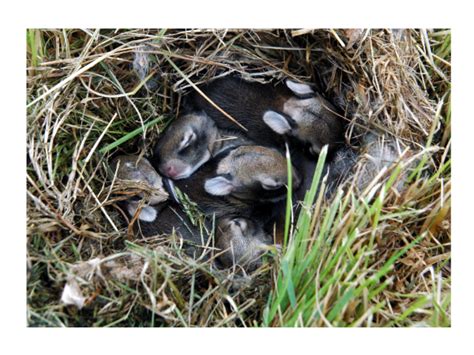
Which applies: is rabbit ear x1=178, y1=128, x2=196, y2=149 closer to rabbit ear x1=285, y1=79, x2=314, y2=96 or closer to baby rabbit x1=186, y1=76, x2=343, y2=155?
baby rabbit x1=186, y1=76, x2=343, y2=155

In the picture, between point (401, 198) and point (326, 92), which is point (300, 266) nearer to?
point (401, 198)

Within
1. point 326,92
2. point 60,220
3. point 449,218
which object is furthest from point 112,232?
point 449,218

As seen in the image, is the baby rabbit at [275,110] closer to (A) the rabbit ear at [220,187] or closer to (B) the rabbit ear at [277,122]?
(B) the rabbit ear at [277,122]

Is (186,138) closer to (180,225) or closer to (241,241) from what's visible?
(180,225)

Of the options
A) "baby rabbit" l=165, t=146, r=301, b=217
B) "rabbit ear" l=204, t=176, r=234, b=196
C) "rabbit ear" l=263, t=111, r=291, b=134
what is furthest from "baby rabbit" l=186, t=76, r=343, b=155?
"rabbit ear" l=204, t=176, r=234, b=196

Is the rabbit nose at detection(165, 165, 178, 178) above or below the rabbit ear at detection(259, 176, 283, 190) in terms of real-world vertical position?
above

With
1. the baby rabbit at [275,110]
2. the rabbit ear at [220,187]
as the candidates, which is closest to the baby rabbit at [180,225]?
the rabbit ear at [220,187]
